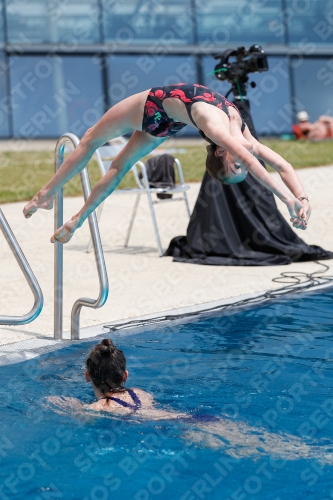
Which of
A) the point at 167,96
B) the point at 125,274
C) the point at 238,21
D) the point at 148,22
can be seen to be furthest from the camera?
the point at 238,21

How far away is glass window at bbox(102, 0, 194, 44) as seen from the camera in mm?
19250

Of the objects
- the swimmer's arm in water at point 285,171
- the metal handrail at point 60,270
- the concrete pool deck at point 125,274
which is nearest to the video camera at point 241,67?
the concrete pool deck at point 125,274

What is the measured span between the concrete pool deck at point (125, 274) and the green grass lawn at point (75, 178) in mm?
1926

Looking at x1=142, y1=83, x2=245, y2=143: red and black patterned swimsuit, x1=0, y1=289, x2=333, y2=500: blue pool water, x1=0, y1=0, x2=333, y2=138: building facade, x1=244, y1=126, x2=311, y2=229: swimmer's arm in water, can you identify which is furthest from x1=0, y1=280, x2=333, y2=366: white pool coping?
x1=0, y1=0, x2=333, y2=138: building facade

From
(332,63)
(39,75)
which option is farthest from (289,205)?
(332,63)

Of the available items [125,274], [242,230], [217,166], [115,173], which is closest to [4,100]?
[242,230]

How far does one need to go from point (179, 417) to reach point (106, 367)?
0.43 metres

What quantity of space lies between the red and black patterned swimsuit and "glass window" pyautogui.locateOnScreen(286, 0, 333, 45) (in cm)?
1735

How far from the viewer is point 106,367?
362 cm

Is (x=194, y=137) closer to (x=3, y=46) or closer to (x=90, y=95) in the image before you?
(x=90, y=95)

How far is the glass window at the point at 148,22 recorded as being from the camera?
19.2 metres

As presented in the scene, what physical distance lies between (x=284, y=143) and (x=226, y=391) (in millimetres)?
15581

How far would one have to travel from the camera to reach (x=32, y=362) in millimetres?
4504

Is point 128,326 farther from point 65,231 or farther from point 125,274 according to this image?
point 125,274
